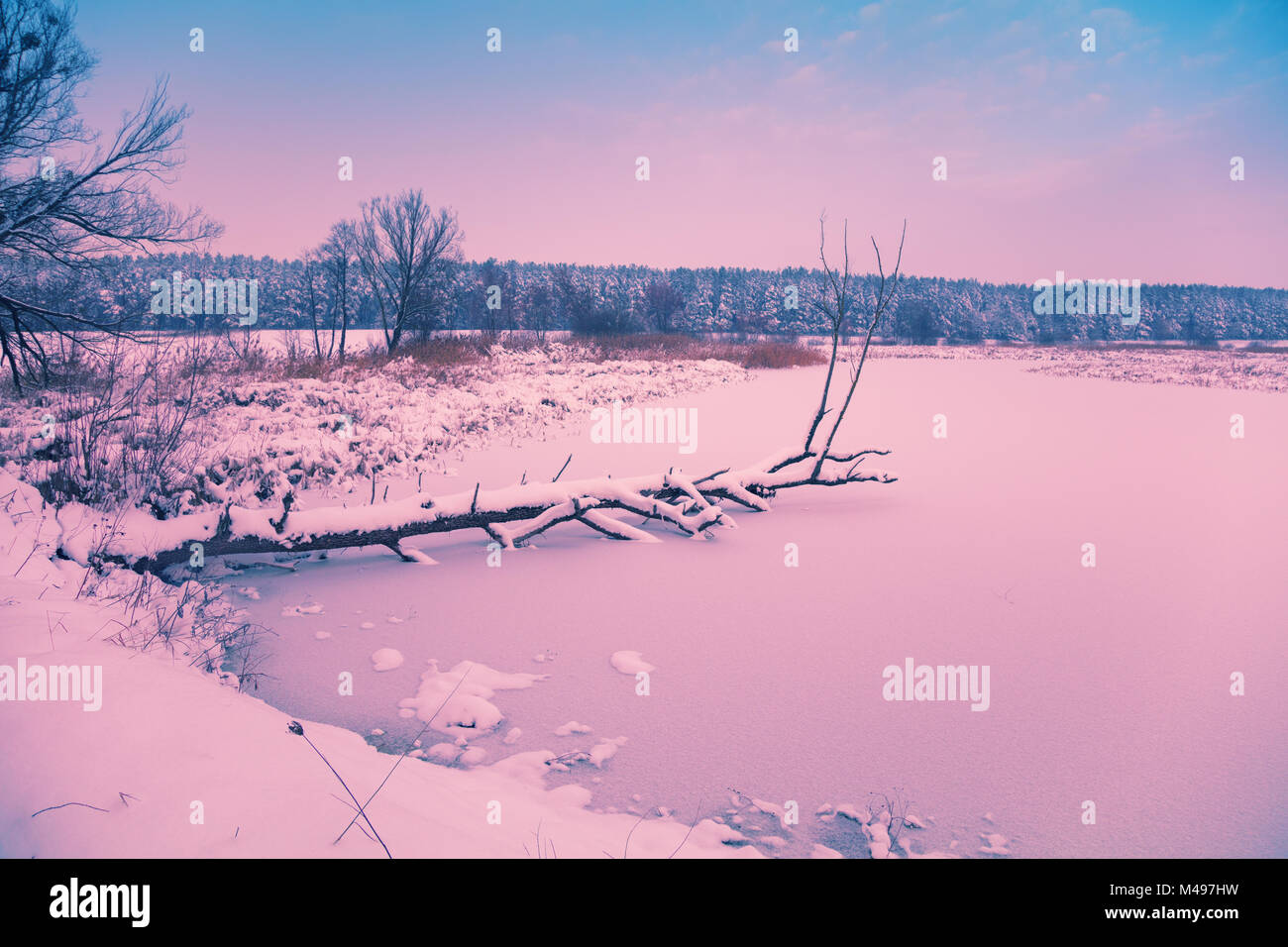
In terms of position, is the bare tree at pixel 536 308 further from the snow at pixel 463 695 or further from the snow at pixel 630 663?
the snow at pixel 463 695

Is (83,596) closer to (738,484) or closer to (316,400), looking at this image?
(738,484)

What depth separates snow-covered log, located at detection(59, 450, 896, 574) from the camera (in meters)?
4.90

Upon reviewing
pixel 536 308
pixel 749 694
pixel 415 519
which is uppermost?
pixel 536 308

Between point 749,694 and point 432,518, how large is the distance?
3461 millimetres

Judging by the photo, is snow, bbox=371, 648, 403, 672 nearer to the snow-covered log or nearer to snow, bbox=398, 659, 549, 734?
snow, bbox=398, 659, 549, 734

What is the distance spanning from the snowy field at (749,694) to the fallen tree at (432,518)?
343 mm

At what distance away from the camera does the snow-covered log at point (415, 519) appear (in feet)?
16.1

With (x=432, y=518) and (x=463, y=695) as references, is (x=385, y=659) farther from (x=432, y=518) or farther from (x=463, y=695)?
(x=432, y=518)

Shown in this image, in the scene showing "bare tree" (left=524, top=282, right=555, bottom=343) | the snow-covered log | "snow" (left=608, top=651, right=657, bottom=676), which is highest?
"bare tree" (left=524, top=282, right=555, bottom=343)

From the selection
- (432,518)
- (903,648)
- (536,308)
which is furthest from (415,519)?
(536,308)

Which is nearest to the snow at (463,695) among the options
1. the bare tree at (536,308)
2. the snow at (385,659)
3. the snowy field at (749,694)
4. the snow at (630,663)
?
the snowy field at (749,694)

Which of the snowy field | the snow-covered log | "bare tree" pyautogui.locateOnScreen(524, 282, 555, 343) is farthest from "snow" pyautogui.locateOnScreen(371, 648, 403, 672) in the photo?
"bare tree" pyautogui.locateOnScreen(524, 282, 555, 343)

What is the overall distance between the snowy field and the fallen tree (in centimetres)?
34

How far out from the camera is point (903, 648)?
14.4 feet
